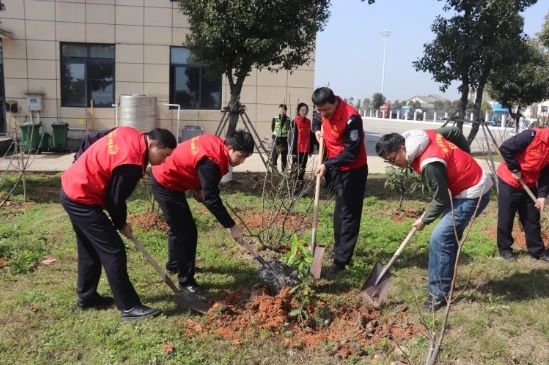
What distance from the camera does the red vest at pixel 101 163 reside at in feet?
10.3

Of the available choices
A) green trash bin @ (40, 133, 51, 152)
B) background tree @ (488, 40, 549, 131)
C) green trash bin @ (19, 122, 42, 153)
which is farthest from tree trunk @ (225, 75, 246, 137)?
background tree @ (488, 40, 549, 131)

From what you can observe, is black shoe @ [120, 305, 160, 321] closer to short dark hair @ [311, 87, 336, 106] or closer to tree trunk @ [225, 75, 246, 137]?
short dark hair @ [311, 87, 336, 106]

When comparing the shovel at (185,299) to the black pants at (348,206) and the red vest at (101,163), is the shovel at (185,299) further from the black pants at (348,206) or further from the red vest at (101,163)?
the black pants at (348,206)

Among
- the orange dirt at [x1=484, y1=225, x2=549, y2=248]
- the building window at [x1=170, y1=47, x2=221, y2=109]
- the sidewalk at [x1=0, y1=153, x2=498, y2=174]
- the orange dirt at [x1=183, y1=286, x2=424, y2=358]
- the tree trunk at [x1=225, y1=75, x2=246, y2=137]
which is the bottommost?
the orange dirt at [x1=183, y1=286, x2=424, y2=358]

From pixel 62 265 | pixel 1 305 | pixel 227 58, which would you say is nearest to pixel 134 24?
pixel 227 58

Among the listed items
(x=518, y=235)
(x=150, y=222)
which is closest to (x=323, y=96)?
(x=150, y=222)

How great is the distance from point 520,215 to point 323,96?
2350 millimetres

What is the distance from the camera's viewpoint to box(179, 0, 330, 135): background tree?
7.30m

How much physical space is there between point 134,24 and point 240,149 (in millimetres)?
10808

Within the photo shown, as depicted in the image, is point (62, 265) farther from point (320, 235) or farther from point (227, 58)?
point (227, 58)

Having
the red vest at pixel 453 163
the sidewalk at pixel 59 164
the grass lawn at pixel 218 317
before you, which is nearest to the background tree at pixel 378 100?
the sidewalk at pixel 59 164

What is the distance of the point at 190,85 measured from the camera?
1357 cm

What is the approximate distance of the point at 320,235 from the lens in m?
5.60

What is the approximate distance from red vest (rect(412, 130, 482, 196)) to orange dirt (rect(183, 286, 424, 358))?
3.41 feet
